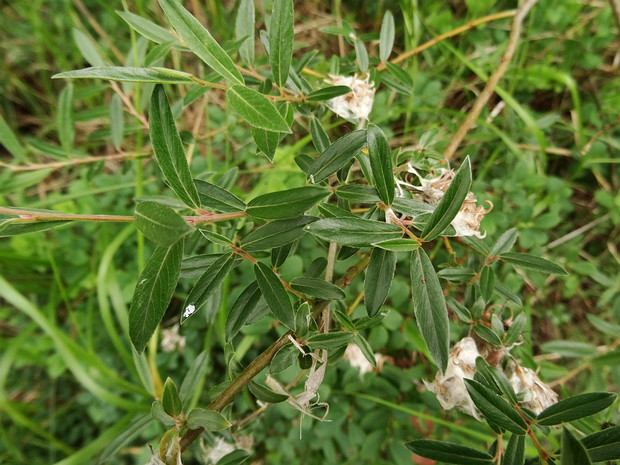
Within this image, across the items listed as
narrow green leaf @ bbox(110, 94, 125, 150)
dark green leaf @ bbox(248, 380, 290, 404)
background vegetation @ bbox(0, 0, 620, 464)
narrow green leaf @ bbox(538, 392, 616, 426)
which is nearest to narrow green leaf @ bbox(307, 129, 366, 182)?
background vegetation @ bbox(0, 0, 620, 464)

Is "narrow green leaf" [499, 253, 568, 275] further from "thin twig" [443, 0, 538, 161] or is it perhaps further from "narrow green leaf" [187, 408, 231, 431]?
"narrow green leaf" [187, 408, 231, 431]

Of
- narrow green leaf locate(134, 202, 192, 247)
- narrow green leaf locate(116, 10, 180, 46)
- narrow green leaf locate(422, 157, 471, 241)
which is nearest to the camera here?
narrow green leaf locate(134, 202, 192, 247)

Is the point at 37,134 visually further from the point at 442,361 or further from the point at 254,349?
the point at 442,361

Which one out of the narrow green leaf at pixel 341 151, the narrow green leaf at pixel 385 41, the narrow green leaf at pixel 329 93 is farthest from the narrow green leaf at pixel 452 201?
the narrow green leaf at pixel 385 41

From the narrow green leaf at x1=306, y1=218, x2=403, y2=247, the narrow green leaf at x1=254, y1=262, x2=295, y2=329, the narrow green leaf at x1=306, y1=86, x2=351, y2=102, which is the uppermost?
the narrow green leaf at x1=306, y1=86, x2=351, y2=102

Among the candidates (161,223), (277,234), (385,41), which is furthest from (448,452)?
(385,41)

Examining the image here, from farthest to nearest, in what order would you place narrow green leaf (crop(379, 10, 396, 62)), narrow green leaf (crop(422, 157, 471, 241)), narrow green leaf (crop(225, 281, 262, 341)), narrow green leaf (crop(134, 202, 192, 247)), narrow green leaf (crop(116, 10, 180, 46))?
narrow green leaf (crop(379, 10, 396, 62)) < narrow green leaf (crop(116, 10, 180, 46)) < narrow green leaf (crop(225, 281, 262, 341)) < narrow green leaf (crop(422, 157, 471, 241)) < narrow green leaf (crop(134, 202, 192, 247))
